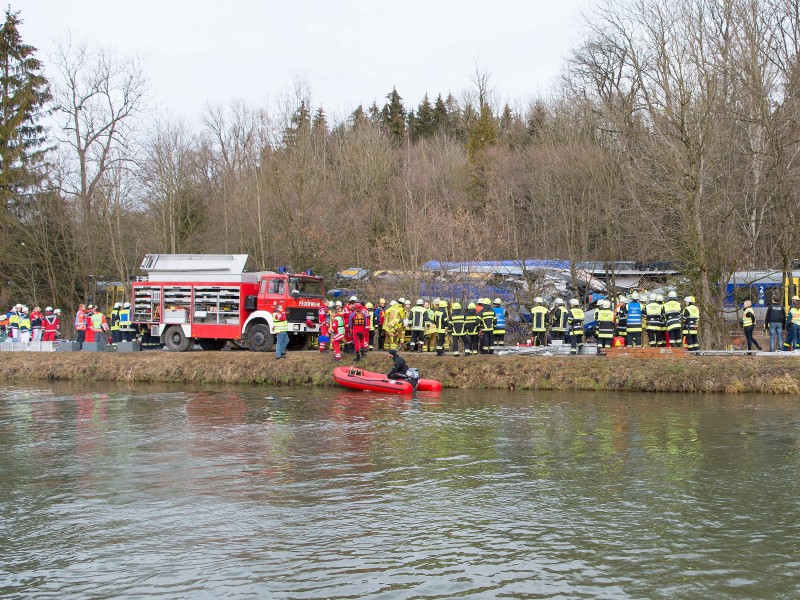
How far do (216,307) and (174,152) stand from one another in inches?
709

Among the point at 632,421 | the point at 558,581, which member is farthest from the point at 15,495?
the point at 632,421

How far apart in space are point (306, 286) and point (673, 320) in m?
11.6

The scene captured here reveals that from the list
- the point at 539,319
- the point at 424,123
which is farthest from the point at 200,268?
the point at 424,123

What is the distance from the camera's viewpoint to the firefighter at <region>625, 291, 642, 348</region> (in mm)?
24156

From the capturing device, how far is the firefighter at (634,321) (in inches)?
951

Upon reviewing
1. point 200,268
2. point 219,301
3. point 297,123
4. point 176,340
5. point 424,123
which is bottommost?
point 176,340

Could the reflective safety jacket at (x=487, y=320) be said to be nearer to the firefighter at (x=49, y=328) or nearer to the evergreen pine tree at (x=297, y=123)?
the firefighter at (x=49, y=328)

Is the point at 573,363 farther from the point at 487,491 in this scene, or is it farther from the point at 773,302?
the point at 487,491

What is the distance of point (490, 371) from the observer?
78.9 feet

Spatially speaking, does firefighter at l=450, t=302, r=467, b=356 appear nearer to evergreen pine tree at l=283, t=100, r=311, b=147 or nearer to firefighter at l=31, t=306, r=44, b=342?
firefighter at l=31, t=306, r=44, b=342

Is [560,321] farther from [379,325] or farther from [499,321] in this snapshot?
[379,325]

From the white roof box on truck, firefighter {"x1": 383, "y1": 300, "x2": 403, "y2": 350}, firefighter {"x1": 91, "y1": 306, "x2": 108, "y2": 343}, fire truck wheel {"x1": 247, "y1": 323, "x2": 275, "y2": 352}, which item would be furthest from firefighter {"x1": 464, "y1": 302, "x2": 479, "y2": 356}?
firefighter {"x1": 91, "y1": 306, "x2": 108, "y2": 343}

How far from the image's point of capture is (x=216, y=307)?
28281mm

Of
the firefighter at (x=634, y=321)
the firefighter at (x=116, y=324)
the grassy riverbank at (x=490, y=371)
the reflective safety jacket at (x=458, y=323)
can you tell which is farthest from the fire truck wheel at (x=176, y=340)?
the firefighter at (x=634, y=321)
